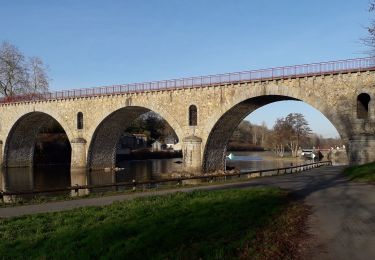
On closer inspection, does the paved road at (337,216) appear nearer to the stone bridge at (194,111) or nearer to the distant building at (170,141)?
the stone bridge at (194,111)

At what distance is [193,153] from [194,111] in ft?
13.0

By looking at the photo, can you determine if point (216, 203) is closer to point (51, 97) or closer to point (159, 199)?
point (159, 199)

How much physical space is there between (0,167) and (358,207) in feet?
174

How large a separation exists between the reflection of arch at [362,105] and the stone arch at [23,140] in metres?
38.8

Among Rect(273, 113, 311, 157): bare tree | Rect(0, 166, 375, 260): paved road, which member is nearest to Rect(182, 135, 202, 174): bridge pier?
Rect(0, 166, 375, 260): paved road

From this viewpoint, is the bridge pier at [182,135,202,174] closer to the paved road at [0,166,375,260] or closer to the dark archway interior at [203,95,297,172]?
the dark archway interior at [203,95,297,172]

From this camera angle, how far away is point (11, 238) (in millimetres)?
9680

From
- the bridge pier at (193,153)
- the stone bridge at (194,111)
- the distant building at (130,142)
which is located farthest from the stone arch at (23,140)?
the bridge pier at (193,153)

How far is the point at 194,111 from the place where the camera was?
3844cm

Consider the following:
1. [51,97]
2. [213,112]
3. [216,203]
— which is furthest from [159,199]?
[51,97]

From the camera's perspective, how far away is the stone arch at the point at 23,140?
55781 millimetres

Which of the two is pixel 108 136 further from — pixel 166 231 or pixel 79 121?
pixel 166 231

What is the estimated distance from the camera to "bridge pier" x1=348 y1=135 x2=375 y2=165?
91.0 feet

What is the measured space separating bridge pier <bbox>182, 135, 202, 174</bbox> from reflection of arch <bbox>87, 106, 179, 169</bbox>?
9.23 metres
